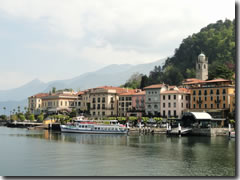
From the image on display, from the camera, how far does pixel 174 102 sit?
101m

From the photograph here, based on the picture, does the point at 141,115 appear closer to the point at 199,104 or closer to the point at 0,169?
the point at 199,104

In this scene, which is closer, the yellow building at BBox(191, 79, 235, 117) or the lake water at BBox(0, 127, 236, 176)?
the lake water at BBox(0, 127, 236, 176)

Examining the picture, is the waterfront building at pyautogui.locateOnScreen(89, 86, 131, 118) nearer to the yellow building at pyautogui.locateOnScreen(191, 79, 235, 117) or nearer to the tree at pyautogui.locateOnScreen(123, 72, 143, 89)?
the tree at pyautogui.locateOnScreen(123, 72, 143, 89)

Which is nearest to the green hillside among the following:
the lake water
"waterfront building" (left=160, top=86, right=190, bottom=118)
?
"waterfront building" (left=160, top=86, right=190, bottom=118)

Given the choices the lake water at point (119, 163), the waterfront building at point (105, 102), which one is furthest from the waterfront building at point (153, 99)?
the lake water at point (119, 163)

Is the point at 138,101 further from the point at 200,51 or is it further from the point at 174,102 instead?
the point at 200,51

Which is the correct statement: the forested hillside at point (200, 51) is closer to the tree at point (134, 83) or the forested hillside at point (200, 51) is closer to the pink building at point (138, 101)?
the tree at point (134, 83)

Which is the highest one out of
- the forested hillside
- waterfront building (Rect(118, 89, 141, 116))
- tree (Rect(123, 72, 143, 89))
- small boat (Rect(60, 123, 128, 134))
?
the forested hillside

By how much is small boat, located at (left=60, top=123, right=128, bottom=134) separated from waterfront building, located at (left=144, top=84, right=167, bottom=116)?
62.1 feet

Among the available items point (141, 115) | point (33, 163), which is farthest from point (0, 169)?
point (141, 115)

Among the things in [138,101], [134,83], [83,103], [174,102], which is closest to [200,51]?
[134,83]

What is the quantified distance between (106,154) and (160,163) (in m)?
9.26

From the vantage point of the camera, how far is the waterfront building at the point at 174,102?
327 feet

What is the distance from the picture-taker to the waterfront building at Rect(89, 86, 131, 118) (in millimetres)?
120188
